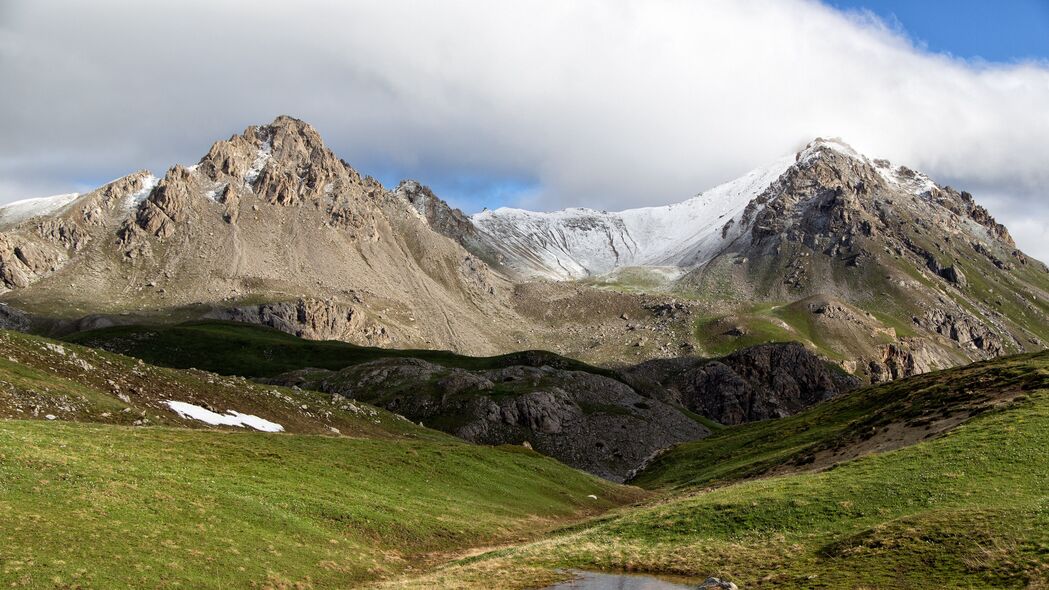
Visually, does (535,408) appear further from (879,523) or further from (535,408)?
(879,523)

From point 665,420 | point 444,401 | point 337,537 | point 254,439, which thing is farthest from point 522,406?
point 337,537

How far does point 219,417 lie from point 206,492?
32.4 metres

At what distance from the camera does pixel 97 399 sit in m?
61.5

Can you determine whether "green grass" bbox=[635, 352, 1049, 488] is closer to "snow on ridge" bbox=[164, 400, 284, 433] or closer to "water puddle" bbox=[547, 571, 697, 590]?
"water puddle" bbox=[547, 571, 697, 590]

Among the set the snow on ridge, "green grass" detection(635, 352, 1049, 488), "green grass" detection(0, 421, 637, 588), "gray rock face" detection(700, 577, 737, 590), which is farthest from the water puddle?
the snow on ridge

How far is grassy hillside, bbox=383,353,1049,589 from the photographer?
108ft

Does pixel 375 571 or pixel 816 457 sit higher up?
pixel 816 457

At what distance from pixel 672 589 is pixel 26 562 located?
88.4 feet

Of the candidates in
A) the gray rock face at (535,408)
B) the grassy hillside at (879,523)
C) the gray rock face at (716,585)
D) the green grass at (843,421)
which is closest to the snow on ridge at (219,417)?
the grassy hillside at (879,523)

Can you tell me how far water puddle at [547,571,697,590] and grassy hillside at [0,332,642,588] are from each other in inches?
407

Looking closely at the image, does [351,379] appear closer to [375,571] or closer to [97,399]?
[97,399]

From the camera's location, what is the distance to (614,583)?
37.9m

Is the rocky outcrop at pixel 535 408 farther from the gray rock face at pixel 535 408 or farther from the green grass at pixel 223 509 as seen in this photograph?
the green grass at pixel 223 509

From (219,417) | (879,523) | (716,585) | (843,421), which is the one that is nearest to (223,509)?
(716,585)
